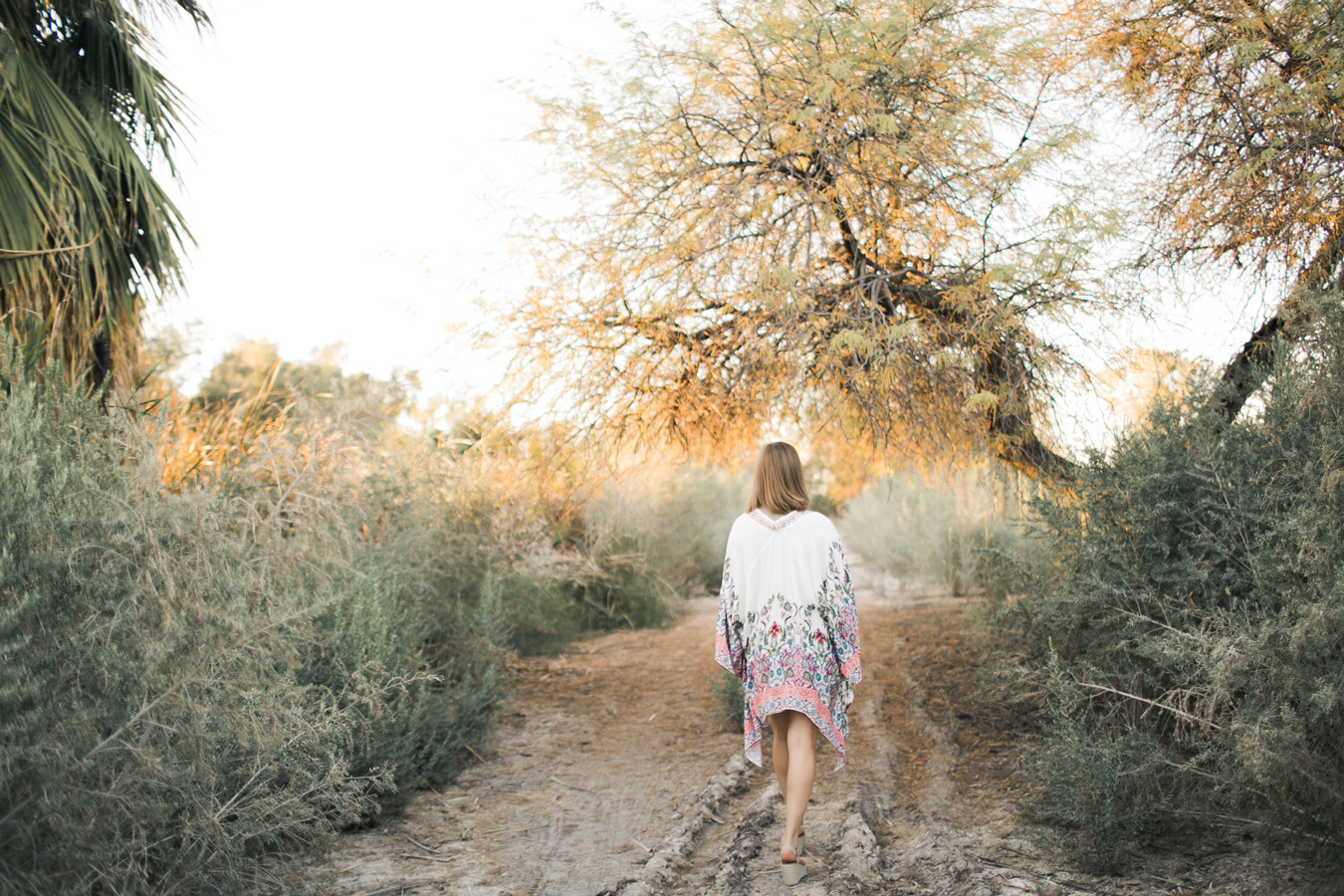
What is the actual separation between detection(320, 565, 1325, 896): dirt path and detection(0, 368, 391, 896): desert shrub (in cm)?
62

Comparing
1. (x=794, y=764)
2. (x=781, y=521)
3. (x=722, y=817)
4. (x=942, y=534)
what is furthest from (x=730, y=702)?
(x=942, y=534)

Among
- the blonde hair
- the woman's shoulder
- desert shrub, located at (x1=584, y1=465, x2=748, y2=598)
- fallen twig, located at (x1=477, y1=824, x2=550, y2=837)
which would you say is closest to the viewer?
the woman's shoulder

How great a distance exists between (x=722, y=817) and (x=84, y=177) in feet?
→ 18.2

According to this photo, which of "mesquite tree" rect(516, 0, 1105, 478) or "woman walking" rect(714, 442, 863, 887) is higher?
"mesquite tree" rect(516, 0, 1105, 478)

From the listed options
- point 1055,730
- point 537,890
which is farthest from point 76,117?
point 1055,730

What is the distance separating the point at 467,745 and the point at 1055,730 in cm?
355

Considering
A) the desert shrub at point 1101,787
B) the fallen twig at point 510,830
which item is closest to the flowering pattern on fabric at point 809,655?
the desert shrub at point 1101,787

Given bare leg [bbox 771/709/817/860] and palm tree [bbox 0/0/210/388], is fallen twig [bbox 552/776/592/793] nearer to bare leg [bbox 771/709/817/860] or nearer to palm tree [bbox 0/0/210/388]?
bare leg [bbox 771/709/817/860]

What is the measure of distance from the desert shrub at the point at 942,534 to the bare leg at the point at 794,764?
316cm

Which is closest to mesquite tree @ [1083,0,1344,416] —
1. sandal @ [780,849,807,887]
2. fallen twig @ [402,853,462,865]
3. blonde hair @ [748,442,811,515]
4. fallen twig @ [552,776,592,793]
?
blonde hair @ [748,442,811,515]

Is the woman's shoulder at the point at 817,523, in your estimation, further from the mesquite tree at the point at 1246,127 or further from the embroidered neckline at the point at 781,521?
the mesquite tree at the point at 1246,127

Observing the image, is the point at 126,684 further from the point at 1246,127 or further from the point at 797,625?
the point at 1246,127

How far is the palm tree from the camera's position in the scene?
16.1 feet

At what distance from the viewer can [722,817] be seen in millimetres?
4422
